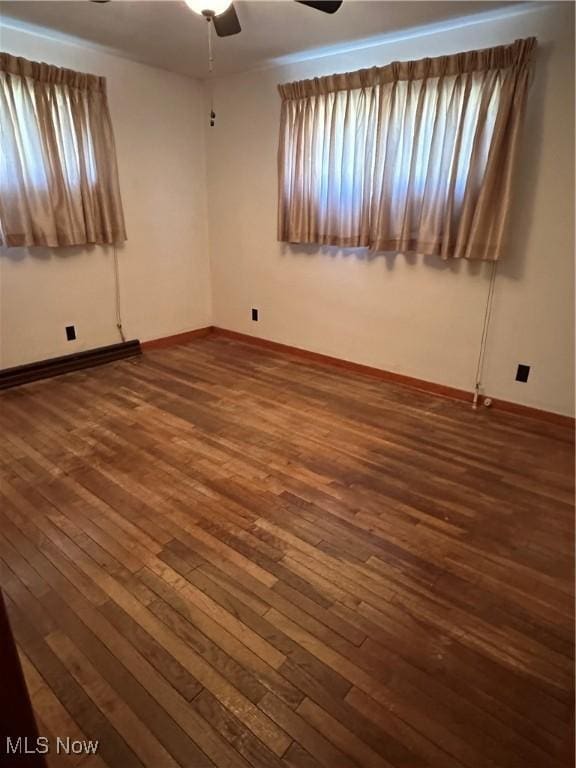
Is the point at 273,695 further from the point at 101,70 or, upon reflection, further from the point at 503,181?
the point at 101,70

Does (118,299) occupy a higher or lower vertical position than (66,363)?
higher

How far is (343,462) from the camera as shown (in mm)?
2625

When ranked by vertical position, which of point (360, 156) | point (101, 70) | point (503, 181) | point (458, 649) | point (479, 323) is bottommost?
point (458, 649)

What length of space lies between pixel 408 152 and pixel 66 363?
125 inches

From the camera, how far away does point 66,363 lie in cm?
387

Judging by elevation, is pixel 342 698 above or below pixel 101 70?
below

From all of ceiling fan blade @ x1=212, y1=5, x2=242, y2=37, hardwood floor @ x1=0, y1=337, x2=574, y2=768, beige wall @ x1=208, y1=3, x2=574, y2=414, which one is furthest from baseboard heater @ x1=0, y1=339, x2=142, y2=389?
ceiling fan blade @ x1=212, y1=5, x2=242, y2=37

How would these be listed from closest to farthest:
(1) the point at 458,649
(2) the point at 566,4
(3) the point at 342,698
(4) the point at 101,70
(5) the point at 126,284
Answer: (3) the point at 342,698 < (1) the point at 458,649 < (2) the point at 566,4 < (4) the point at 101,70 < (5) the point at 126,284

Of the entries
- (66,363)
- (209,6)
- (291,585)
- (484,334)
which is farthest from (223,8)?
(66,363)

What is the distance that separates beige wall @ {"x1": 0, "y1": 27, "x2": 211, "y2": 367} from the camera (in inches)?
139

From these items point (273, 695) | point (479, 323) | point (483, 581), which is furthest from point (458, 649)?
point (479, 323)

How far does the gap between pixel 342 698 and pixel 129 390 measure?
9.10 feet

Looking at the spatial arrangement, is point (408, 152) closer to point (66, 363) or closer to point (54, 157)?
point (54, 157)

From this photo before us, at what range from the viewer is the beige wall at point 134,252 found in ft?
11.6
